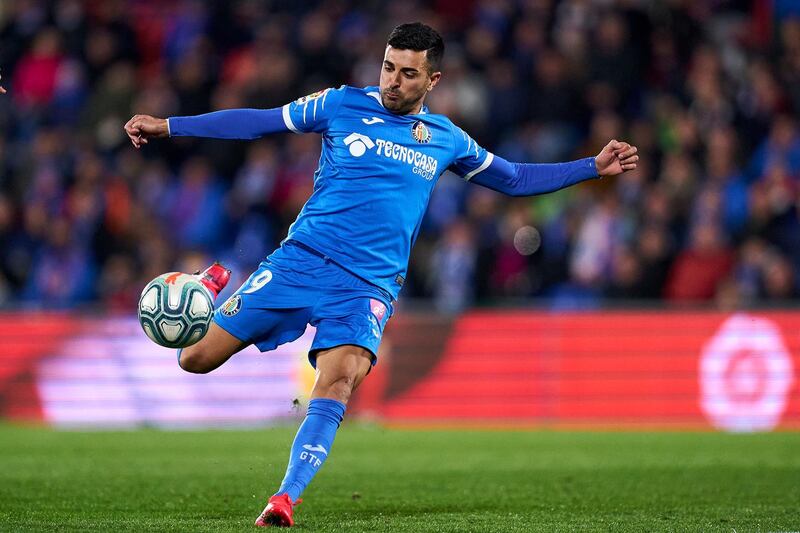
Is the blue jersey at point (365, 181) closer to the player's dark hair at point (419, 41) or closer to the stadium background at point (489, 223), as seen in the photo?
Answer: the player's dark hair at point (419, 41)

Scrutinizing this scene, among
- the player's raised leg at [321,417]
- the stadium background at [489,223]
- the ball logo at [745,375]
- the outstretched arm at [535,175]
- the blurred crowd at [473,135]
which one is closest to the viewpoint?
the player's raised leg at [321,417]

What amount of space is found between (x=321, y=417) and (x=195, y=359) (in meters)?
0.85

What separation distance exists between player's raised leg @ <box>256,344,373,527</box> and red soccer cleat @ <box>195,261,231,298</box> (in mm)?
655

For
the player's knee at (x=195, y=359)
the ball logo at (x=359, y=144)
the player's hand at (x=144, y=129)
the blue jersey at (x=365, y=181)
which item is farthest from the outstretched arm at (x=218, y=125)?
the player's knee at (x=195, y=359)

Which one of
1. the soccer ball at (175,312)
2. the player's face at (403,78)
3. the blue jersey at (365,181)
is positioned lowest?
the soccer ball at (175,312)

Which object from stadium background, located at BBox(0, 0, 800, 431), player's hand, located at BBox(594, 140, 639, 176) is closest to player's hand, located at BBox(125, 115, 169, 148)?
player's hand, located at BBox(594, 140, 639, 176)

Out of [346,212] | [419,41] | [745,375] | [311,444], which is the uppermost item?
[419,41]

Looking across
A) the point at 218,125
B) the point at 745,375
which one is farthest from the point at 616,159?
the point at 745,375

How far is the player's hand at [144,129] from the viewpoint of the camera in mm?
6762

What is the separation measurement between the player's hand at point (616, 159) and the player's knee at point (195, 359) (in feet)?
7.80

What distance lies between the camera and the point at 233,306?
704 cm

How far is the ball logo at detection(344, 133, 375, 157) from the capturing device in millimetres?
7023

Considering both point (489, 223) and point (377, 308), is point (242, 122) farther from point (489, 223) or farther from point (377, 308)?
point (489, 223)

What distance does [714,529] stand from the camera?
6.36 meters
